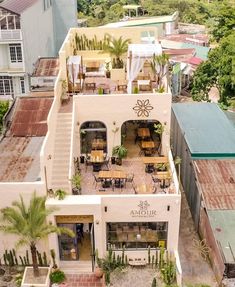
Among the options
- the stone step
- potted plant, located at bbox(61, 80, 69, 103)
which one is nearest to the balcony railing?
potted plant, located at bbox(61, 80, 69, 103)

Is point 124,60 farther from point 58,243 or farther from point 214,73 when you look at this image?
point 214,73

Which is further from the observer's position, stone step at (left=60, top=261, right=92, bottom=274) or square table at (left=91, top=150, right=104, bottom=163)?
square table at (left=91, top=150, right=104, bottom=163)

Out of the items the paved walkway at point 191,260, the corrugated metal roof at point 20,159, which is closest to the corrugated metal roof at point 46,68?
the corrugated metal roof at point 20,159

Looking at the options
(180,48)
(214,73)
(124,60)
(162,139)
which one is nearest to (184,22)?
(180,48)

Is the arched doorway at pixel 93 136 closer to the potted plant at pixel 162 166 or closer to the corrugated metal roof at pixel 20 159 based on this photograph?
the corrugated metal roof at pixel 20 159

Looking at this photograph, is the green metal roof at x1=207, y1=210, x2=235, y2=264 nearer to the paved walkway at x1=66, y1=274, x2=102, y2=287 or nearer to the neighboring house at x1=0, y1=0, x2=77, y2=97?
the paved walkway at x1=66, y1=274, x2=102, y2=287
